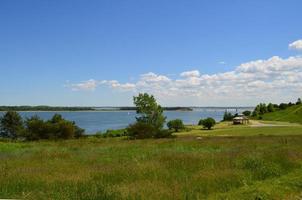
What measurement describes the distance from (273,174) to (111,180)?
589cm

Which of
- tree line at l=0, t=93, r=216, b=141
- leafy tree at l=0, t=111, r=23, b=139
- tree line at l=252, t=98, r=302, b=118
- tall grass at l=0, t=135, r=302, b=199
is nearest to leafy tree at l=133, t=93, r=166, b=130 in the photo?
tree line at l=0, t=93, r=216, b=141

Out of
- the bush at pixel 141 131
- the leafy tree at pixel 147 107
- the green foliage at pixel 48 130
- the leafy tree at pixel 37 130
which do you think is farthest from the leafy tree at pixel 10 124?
the bush at pixel 141 131

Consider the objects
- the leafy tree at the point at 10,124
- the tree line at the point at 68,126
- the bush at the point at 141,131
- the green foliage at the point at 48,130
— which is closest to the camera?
the bush at the point at 141,131

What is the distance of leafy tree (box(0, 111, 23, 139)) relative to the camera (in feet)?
272

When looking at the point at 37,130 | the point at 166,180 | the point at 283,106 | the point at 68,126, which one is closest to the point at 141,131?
the point at 68,126

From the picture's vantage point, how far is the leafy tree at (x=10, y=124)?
272ft

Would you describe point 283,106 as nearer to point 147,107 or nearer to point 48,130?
point 147,107

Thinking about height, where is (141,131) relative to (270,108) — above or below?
below

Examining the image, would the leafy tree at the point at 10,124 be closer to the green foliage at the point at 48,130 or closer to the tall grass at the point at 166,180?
the green foliage at the point at 48,130

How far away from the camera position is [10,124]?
83.2m

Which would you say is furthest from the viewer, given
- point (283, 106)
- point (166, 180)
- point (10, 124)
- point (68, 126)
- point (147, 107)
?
point (283, 106)

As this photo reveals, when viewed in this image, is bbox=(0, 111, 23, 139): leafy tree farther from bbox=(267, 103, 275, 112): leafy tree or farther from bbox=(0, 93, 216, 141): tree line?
bbox=(267, 103, 275, 112): leafy tree

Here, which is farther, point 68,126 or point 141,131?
point 68,126

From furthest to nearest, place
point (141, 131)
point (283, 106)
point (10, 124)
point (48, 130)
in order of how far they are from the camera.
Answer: point (283, 106)
point (10, 124)
point (48, 130)
point (141, 131)
